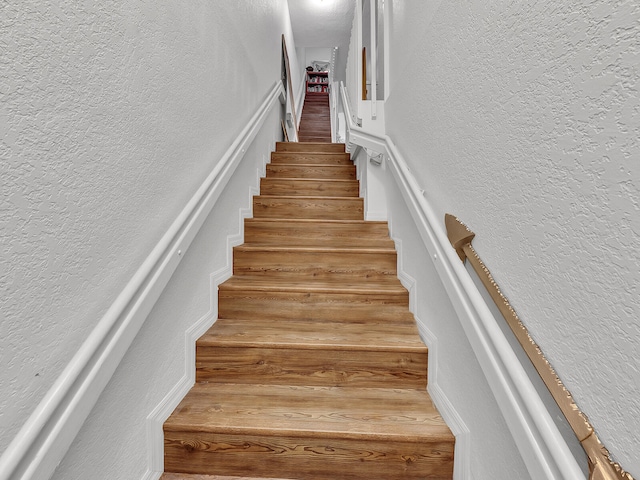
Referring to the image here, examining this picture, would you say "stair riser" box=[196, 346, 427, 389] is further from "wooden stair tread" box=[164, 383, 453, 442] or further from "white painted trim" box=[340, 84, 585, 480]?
"white painted trim" box=[340, 84, 585, 480]

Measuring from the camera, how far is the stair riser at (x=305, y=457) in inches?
39.5

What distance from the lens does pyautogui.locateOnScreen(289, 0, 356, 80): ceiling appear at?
476 cm

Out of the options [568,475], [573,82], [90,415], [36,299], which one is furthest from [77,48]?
[568,475]

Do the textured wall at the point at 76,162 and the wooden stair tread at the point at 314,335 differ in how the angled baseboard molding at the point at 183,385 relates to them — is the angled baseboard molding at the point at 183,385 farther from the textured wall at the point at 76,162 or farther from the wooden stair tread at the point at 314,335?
the textured wall at the point at 76,162

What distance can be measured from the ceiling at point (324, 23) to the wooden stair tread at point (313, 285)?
4.44 meters

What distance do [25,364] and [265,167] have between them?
2.45 m

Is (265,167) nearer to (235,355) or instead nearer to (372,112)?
(372,112)

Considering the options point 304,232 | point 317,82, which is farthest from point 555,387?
point 317,82

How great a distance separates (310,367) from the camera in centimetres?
126

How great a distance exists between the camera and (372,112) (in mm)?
2182

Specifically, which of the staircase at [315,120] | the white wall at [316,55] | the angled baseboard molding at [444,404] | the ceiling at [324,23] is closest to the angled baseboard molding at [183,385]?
the angled baseboard molding at [444,404]

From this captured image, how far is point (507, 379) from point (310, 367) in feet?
2.50

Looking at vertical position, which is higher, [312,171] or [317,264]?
[312,171]

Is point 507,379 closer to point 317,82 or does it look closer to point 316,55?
point 317,82
